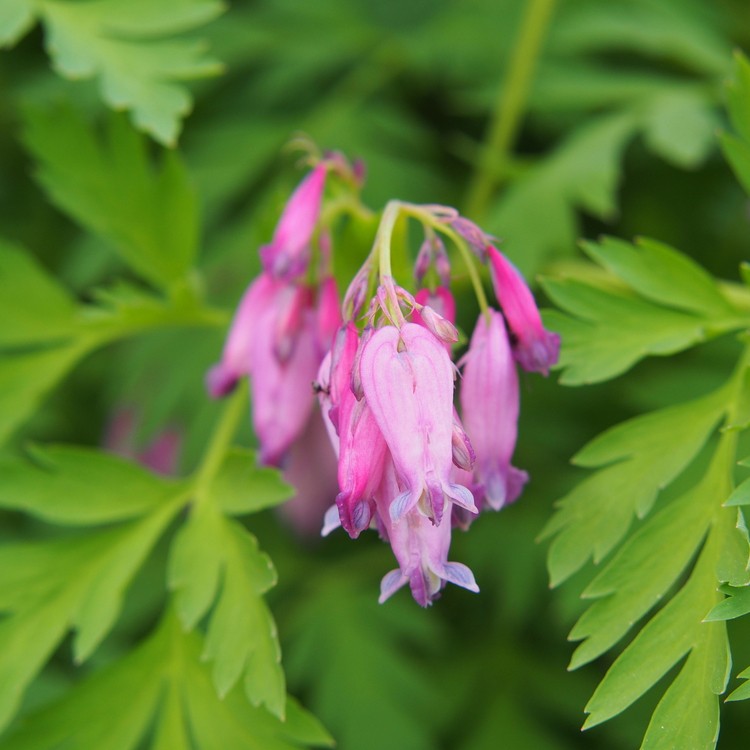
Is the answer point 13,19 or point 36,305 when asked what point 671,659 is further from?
point 13,19

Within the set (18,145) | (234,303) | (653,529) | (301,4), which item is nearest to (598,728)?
(653,529)

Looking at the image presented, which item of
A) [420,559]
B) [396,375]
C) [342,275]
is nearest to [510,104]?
[342,275]

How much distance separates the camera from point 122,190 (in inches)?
70.1

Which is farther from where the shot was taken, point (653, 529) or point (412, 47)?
point (412, 47)

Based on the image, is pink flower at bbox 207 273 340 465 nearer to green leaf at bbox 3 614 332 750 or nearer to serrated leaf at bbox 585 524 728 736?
green leaf at bbox 3 614 332 750

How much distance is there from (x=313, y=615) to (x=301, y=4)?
156cm

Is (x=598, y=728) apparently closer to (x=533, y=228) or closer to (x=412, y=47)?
(x=533, y=228)

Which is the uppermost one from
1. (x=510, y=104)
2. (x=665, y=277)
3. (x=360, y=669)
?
(x=665, y=277)

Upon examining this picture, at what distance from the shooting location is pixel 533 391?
7.53 ft

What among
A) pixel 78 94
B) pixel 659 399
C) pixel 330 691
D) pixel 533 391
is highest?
pixel 78 94

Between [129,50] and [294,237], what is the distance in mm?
475

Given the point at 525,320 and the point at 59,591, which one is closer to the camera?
the point at 525,320

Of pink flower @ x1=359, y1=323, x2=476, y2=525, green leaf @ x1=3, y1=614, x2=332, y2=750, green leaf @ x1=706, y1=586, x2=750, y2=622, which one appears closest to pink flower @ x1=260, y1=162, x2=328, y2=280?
pink flower @ x1=359, y1=323, x2=476, y2=525

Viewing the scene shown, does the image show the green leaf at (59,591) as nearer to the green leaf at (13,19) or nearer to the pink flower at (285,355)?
the pink flower at (285,355)
